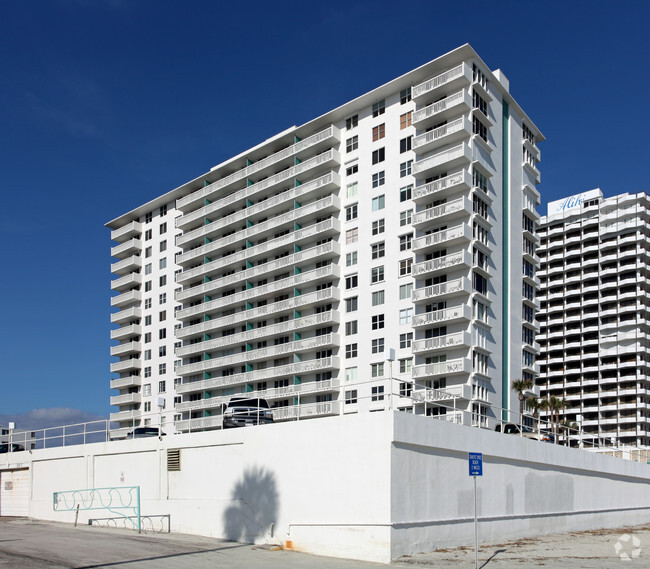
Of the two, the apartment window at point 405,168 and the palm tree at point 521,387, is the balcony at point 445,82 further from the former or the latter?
the palm tree at point 521,387

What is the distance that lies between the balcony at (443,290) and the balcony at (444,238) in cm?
333

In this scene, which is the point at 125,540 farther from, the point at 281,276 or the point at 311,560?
the point at 281,276

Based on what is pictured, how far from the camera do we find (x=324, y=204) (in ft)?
237

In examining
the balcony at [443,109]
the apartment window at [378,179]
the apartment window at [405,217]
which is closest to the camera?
the balcony at [443,109]

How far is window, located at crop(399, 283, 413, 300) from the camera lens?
64812 millimetres

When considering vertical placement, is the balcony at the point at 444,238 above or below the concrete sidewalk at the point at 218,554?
above

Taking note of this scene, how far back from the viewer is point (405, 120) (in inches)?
2657

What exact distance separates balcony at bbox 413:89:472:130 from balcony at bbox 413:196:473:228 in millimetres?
7628

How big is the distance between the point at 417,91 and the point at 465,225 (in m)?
13.0

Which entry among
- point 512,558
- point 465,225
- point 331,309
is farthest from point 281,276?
point 512,558

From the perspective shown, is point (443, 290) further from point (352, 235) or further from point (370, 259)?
point (352, 235)

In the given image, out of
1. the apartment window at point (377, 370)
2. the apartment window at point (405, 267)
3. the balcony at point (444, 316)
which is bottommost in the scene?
the apartment window at point (377, 370)

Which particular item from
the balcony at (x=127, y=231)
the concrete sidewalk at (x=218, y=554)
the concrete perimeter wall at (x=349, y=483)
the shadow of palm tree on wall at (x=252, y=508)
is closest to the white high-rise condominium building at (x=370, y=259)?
the balcony at (x=127, y=231)

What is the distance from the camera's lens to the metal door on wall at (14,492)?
1694 inches
